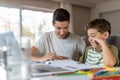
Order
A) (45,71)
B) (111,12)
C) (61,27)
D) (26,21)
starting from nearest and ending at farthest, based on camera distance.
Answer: (45,71), (61,27), (26,21), (111,12)

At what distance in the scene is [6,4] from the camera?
11.0 ft

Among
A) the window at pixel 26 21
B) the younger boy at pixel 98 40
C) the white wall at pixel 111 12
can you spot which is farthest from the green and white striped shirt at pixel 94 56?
the white wall at pixel 111 12

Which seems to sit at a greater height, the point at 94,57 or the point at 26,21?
the point at 26,21

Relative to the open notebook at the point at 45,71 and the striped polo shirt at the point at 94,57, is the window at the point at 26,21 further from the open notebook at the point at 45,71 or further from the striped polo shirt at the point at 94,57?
the open notebook at the point at 45,71

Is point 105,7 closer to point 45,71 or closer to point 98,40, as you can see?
point 98,40

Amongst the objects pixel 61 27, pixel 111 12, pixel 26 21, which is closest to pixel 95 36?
pixel 61 27

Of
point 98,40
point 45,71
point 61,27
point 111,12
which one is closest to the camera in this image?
point 45,71

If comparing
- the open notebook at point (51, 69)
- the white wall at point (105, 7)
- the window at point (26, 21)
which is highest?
the white wall at point (105, 7)

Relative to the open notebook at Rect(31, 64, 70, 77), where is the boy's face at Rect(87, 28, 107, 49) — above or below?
above

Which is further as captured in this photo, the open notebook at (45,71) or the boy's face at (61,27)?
the boy's face at (61,27)

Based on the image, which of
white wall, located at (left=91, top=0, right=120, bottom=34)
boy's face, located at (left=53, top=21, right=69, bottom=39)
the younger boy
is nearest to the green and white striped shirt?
the younger boy

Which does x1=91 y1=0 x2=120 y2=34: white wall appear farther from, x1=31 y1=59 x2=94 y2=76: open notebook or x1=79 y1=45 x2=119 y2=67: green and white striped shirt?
x1=31 y1=59 x2=94 y2=76: open notebook

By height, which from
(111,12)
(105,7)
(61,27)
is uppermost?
(105,7)

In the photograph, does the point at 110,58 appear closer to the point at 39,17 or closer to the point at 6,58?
the point at 6,58
